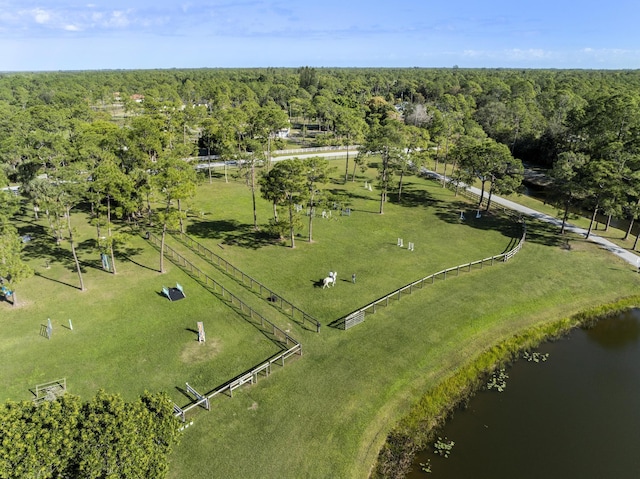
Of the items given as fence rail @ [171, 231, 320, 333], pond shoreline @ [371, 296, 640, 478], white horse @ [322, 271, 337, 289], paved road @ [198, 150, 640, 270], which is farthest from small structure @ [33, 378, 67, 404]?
paved road @ [198, 150, 640, 270]

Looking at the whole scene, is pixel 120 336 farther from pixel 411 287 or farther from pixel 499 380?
pixel 499 380

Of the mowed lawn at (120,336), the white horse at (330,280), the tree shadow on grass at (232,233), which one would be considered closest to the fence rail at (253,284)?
the tree shadow on grass at (232,233)

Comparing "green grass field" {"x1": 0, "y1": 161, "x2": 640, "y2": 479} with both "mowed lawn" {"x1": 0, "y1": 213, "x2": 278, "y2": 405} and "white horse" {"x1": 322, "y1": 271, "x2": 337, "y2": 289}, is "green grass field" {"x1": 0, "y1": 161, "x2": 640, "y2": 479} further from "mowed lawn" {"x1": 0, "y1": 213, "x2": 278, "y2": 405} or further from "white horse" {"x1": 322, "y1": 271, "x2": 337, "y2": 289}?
"white horse" {"x1": 322, "y1": 271, "x2": 337, "y2": 289}

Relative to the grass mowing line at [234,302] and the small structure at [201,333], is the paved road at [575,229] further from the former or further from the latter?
the small structure at [201,333]

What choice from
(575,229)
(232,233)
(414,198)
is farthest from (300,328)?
(575,229)

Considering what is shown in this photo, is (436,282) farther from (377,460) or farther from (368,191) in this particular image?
(368,191)

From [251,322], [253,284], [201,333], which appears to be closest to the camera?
[201,333]

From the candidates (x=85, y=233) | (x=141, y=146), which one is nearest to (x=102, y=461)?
(x=85, y=233)
